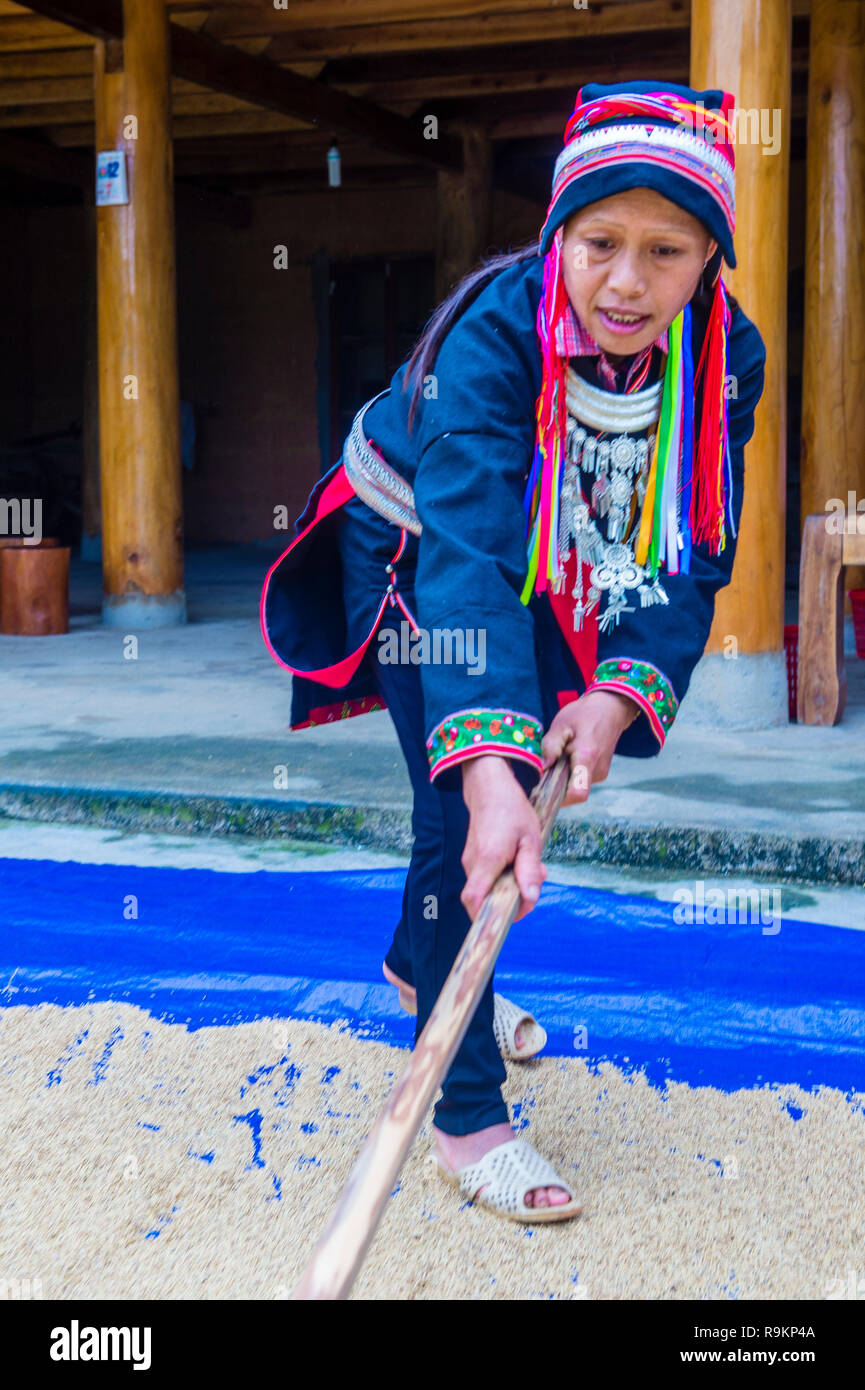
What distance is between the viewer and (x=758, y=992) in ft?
8.79

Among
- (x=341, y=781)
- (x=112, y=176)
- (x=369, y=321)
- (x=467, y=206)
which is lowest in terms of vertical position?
(x=341, y=781)

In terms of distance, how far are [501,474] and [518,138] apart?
9.94m

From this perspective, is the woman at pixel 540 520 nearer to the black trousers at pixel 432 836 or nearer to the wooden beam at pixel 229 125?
the black trousers at pixel 432 836

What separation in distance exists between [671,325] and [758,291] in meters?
2.97

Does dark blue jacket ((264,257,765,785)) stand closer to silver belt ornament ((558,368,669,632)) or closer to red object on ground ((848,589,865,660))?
silver belt ornament ((558,368,669,632))

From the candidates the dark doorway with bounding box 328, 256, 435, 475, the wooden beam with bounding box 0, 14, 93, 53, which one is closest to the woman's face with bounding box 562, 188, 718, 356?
the wooden beam with bounding box 0, 14, 93, 53

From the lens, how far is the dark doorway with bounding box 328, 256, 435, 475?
41.5 ft

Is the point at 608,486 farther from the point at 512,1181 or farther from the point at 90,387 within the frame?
the point at 90,387

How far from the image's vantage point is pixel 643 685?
1801 millimetres

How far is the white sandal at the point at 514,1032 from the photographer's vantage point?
7.76 ft

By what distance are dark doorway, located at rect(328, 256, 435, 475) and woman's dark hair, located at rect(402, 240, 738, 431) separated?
1093 cm

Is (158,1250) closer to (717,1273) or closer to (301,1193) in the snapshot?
(301,1193)

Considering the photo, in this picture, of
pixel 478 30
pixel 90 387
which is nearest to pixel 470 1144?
pixel 478 30

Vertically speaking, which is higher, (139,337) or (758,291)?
(139,337)
